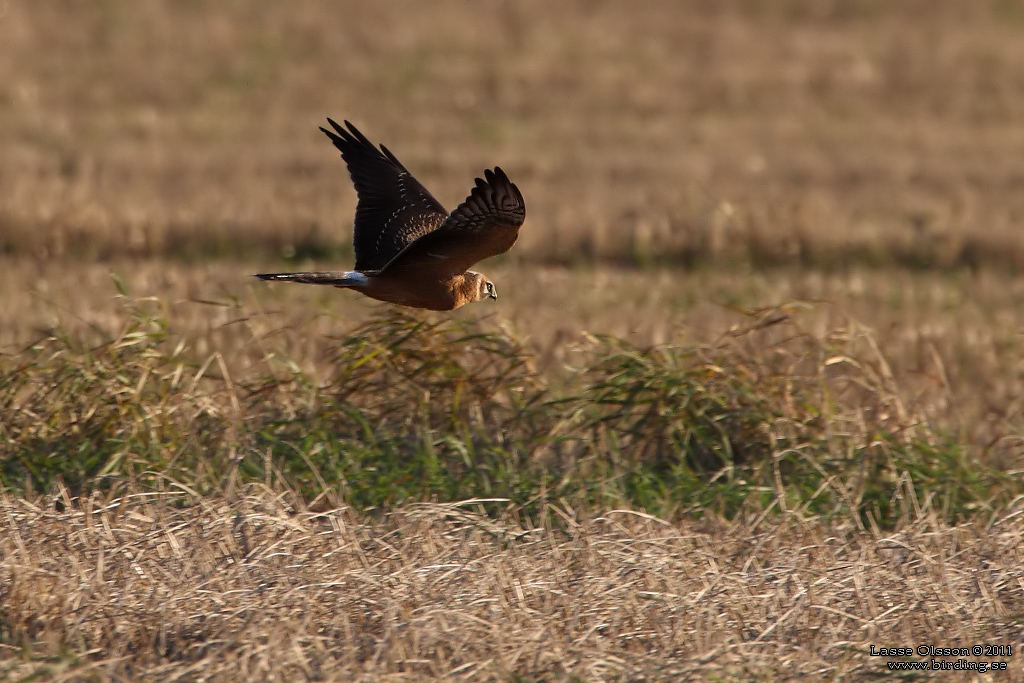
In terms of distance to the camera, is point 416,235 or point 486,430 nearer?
point 416,235

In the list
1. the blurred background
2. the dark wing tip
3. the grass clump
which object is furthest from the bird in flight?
the blurred background

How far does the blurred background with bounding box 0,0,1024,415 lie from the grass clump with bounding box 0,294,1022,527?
49 cm

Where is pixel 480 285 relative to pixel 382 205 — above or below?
below

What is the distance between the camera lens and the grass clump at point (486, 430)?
574cm

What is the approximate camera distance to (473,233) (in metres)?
4.83

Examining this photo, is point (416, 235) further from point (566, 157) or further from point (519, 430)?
point (566, 157)

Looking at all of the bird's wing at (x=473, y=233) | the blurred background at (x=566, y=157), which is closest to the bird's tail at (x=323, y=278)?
the bird's wing at (x=473, y=233)

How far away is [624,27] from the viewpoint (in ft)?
64.1

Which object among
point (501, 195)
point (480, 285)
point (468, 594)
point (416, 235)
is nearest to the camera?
point (468, 594)

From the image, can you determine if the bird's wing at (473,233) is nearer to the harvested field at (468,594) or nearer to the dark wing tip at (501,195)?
the dark wing tip at (501,195)

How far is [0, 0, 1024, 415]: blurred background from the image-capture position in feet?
31.2

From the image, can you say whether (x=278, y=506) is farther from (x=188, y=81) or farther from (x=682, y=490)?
(x=188, y=81)

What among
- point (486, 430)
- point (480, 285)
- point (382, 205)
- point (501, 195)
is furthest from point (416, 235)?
point (501, 195)

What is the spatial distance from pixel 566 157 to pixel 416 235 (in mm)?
8524
